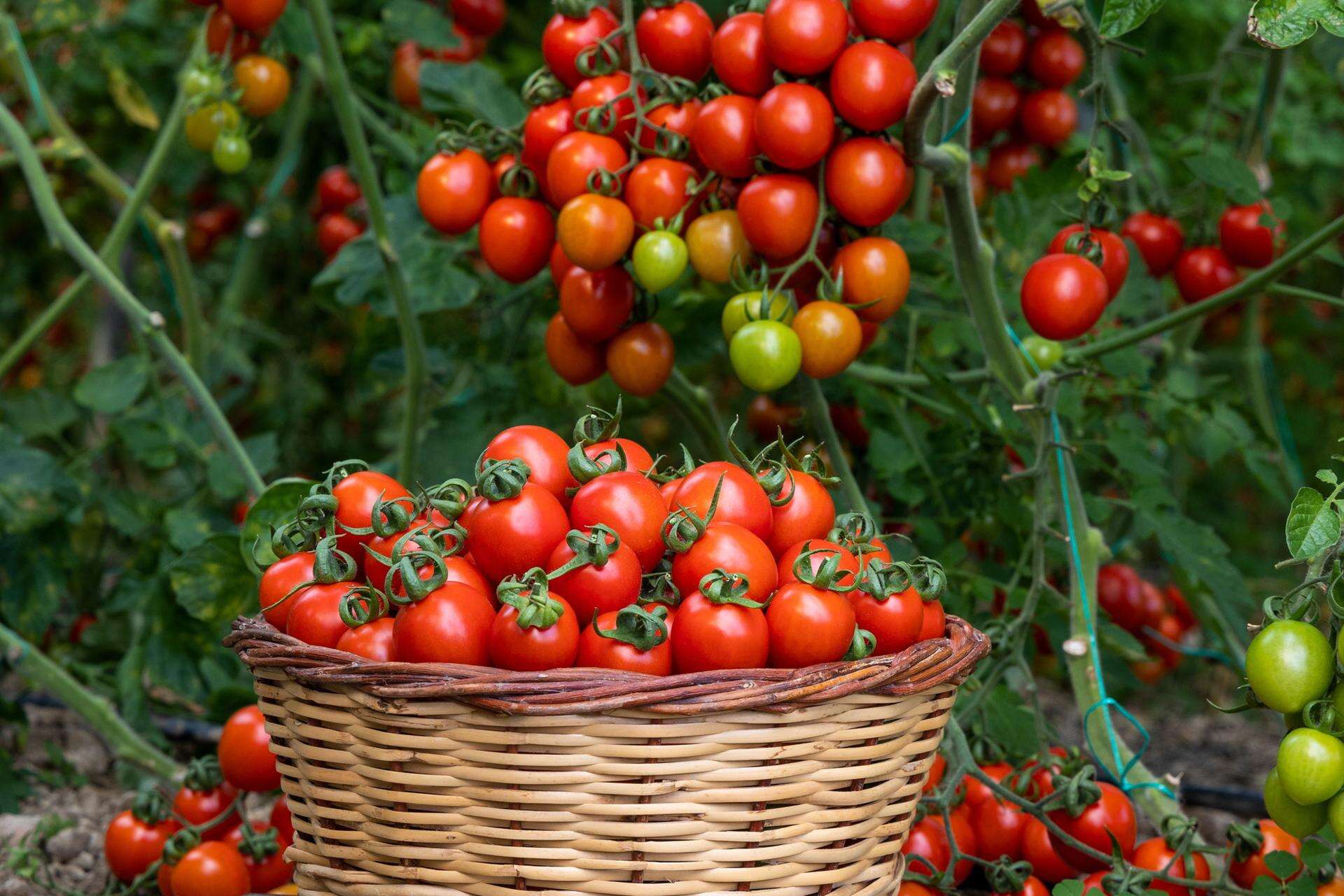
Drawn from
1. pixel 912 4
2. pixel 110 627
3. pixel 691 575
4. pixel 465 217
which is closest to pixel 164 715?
pixel 110 627

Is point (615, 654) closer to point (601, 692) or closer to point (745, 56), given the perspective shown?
point (601, 692)

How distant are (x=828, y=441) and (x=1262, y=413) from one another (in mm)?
1220

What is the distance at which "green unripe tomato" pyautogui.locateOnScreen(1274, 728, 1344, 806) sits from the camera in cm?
92

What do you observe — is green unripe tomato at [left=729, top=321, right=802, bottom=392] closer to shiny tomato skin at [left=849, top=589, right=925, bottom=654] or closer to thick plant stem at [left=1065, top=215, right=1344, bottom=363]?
shiny tomato skin at [left=849, top=589, right=925, bottom=654]

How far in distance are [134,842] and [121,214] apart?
985 mm

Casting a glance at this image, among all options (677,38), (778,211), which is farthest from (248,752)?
(677,38)

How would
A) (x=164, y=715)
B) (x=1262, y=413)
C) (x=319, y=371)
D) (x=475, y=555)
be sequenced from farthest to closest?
(x=319, y=371) < (x=1262, y=413) < (x=164, y=715) < (x=475, y=555)

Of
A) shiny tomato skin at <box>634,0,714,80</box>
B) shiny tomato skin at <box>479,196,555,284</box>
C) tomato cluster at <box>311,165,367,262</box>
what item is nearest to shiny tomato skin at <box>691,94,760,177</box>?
shiny tomato skin at <box>634,0,714,80</box>

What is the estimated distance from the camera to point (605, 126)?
1.31 m

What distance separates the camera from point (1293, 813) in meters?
0.99

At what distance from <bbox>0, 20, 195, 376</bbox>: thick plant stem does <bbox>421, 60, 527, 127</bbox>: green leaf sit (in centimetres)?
34

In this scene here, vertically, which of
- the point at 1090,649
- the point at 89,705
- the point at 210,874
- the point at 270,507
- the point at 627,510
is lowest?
the point at 89,705

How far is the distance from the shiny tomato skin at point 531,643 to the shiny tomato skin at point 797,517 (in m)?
0.23

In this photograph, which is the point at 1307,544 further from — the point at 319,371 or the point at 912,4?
the point at 319,371
